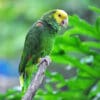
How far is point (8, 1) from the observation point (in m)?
5.02

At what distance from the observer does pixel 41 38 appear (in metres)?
1.16

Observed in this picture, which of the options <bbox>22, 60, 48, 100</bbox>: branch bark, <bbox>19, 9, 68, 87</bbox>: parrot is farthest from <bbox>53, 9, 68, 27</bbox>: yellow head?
<bbox>22, 60, 48, 100</bbox>: branch bark

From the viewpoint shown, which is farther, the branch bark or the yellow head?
the yellow head

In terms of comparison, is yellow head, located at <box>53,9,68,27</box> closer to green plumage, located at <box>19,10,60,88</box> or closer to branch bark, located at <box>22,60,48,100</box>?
green plumage, located at <box>19,10,60,88</box>

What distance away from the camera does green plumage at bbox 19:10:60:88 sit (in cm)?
111

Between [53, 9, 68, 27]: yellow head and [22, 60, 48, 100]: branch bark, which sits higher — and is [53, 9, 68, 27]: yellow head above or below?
above

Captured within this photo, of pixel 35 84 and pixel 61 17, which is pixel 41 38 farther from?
pixel 35 84

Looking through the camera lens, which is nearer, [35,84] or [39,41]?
[35,84]

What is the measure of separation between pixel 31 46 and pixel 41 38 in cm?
5

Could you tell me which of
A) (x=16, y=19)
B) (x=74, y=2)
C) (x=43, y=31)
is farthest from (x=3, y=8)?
(x=43, y=31)

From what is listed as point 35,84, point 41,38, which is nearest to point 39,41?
point 41,38

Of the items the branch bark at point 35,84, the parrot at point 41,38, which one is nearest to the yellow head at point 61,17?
the parrot at point 41,38

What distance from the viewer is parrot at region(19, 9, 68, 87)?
111cm

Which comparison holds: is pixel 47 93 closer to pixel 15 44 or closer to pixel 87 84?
pixel 87 84
